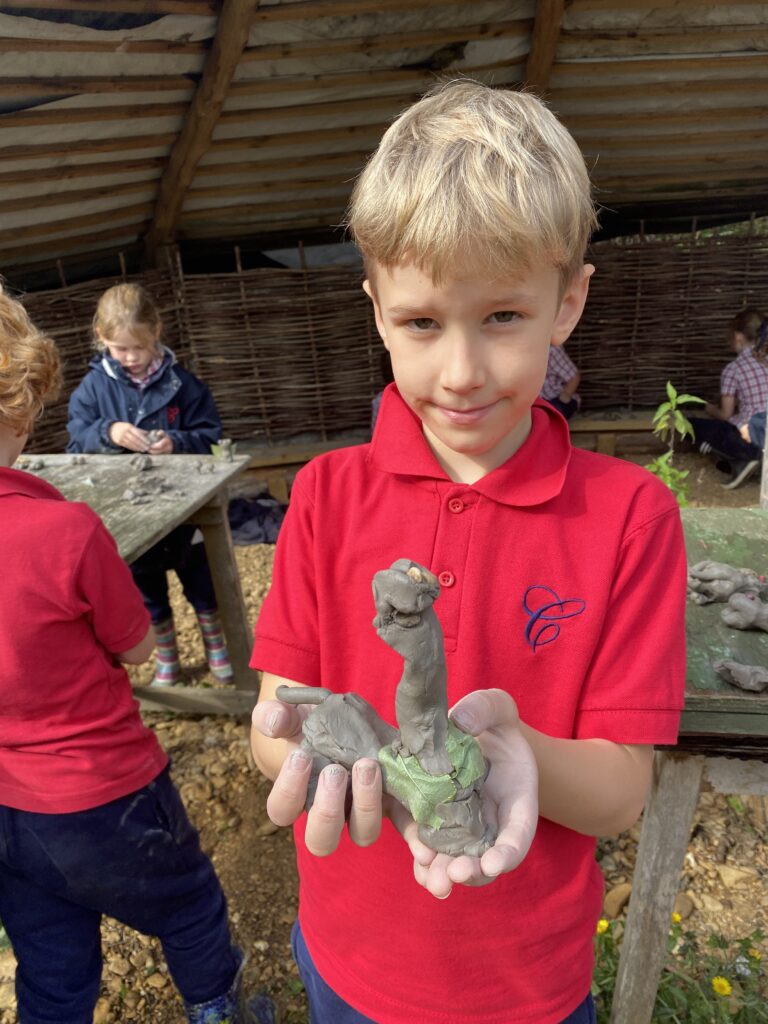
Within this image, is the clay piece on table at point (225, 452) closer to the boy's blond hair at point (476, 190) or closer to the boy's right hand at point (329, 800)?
the boy's blond hair at point (476, 190)

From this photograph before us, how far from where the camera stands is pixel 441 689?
1114 millimetres

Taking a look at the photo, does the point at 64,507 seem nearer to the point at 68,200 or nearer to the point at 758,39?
the point at 68,200

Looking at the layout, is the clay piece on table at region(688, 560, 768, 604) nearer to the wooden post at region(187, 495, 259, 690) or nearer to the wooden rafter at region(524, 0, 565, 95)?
the wooden post at region(187, 495, 259, 690)

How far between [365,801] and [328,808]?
0.19 ft

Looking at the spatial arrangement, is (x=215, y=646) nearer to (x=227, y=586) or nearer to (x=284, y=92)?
(x=227, y=586)

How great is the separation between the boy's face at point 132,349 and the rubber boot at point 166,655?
1560mm

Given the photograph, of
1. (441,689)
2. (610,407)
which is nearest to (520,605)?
(441,689)

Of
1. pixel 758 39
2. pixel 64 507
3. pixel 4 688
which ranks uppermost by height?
pixel 758 39

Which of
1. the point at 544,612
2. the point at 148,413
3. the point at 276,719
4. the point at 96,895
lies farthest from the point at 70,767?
the point at 148,413

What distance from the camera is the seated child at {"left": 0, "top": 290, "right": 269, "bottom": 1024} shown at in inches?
82.6

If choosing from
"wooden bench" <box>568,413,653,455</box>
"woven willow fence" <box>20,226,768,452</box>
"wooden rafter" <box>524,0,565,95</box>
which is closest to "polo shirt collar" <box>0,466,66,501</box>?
"wooden rafter" <box>524,0,565,95</box>

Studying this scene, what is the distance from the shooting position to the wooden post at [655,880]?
209cm

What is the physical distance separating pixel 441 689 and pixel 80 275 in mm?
7196

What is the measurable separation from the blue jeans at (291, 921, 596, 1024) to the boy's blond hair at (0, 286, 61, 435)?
165 cm
